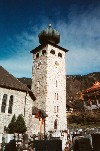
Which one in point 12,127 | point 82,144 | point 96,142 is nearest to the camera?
point 96,142

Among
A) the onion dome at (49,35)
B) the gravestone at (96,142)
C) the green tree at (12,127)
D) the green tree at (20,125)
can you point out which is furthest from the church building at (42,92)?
the gravestone at (96,142)

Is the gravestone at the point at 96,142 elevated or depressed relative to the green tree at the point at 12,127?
depressed

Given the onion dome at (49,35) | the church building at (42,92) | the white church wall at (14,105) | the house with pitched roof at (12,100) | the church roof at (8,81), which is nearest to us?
the white church wall at (14,105)

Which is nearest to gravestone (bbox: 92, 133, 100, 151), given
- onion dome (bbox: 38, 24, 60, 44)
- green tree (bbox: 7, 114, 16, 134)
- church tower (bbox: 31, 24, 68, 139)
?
green tree (bbox: 7, 114, 16, 134)

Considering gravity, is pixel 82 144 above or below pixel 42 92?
below

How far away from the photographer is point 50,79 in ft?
116

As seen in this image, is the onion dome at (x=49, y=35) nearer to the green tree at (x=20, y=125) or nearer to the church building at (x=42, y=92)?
the church building at (x=42, y=92)

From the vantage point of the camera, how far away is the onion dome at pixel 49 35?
38.8 m

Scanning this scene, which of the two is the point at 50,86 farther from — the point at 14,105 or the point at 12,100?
the point at 14,105

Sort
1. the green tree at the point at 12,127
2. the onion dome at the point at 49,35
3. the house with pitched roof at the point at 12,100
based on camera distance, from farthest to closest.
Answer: the onion dome at the point at 49,35 < the house with pitched roof at the point at 12,100 < the green tree at the point at 12,127

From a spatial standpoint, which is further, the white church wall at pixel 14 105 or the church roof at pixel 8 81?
the church roof at pixel 8 81

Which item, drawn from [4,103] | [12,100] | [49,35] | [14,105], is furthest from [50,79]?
[4,103]

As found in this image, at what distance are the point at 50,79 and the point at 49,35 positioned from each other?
8743 millimetres

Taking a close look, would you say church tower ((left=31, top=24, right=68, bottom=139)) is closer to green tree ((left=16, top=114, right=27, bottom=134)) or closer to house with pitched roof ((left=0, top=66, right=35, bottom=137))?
house with pitched roof ((left=0, top=66, right=35, bottom=137))
